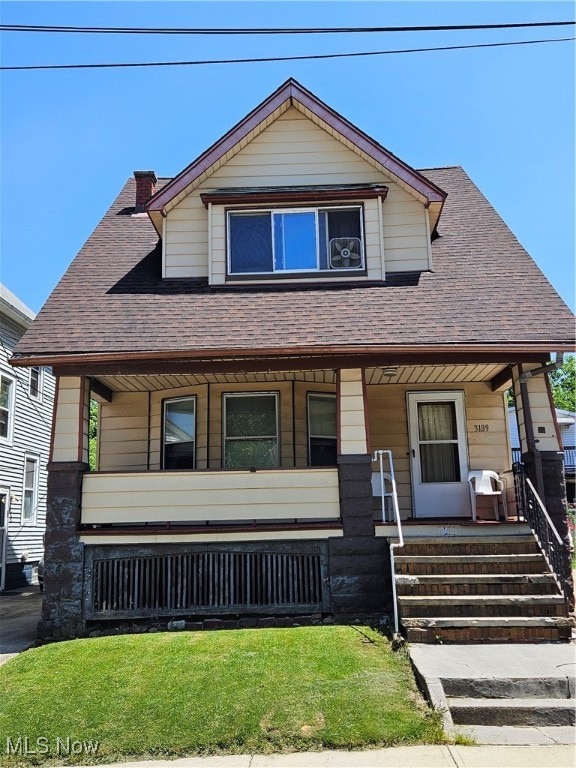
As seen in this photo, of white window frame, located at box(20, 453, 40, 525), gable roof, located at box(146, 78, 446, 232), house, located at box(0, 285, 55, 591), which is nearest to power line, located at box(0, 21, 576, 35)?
gable roof, located at box(146, 78, 446, 232)

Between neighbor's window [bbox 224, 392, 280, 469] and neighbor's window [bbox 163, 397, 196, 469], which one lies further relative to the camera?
neighbor's window [bbox 163, 397, 196, 469]

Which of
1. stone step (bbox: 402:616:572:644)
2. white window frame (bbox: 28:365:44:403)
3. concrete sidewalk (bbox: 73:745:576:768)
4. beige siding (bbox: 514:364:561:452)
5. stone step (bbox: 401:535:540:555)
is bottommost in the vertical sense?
concrete sidewalk (bbox: 73:745:576:768)

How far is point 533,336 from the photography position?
927 centimetres

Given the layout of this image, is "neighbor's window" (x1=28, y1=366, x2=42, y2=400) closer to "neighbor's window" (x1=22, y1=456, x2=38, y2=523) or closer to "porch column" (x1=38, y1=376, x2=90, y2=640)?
"neighbor's window" (x1=22, y1=456, x2=38, y2=523)

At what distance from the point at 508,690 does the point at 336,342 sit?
15.9ft

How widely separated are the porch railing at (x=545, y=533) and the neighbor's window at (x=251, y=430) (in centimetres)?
365

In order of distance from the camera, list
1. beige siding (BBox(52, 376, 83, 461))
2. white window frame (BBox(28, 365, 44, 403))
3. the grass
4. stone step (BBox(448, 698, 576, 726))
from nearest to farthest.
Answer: the grass < stone step (BBox(448, 698, 576, 726)) < beige siding (BBox(52, 376, 83, 461)) < white window frame (BBox(28, 365, 44, 403))

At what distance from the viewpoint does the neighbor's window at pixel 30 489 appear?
18.9 metres

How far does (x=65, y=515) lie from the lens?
8.98m

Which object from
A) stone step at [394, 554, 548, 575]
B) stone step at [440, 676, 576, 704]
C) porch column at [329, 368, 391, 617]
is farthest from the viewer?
porch column at [329, 368, 391, 617]

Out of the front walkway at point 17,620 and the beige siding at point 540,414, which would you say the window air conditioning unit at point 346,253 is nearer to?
the beige siding at point 540,414

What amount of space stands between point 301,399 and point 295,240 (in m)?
2.59

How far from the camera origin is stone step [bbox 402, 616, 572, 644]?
710 cm

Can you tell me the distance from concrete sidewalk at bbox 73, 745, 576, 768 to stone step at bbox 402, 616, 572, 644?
211 cm
